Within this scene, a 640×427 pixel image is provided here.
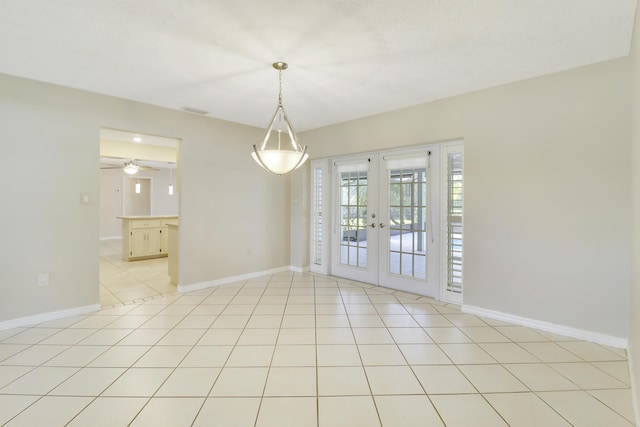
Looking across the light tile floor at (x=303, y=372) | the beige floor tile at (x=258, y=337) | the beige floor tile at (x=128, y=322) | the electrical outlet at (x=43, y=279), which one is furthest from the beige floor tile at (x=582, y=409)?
the electrical outlet at (x=43, y=279)

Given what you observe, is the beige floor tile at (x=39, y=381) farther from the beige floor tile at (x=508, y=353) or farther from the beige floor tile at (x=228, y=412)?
the beige floor tile at (x=508, y=353)

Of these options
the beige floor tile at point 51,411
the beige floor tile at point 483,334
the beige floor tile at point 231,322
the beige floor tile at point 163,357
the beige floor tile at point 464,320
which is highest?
the beige floor tile at point 464,320

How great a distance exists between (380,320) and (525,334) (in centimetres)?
136

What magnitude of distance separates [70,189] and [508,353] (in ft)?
15.2

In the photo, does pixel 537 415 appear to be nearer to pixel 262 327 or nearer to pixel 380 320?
pixel 380 320

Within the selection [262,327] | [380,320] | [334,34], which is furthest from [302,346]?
[334,34]

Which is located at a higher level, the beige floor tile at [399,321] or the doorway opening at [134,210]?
the doorway opening at [134,210]

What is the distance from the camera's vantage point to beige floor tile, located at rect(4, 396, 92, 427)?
1708 millimetres

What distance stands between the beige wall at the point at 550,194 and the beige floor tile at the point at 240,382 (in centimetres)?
255

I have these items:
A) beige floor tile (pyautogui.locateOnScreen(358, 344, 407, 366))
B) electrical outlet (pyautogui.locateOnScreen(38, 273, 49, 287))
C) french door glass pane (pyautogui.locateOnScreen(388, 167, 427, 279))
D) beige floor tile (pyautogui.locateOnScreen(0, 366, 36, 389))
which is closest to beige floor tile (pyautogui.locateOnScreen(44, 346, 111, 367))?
beige floor tile (pyautogui.locateOnScreen(0, 366, 36, 389))

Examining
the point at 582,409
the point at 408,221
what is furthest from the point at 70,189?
the point at 582,409

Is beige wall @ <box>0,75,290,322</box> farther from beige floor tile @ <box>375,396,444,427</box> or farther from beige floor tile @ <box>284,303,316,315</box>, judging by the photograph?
beige floor tile @ <box>375,396,444,427</box>

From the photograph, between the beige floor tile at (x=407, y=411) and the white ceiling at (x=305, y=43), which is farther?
the white ceiling at (x=305, y=43)

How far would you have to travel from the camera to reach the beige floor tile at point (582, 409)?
5.65 feet
